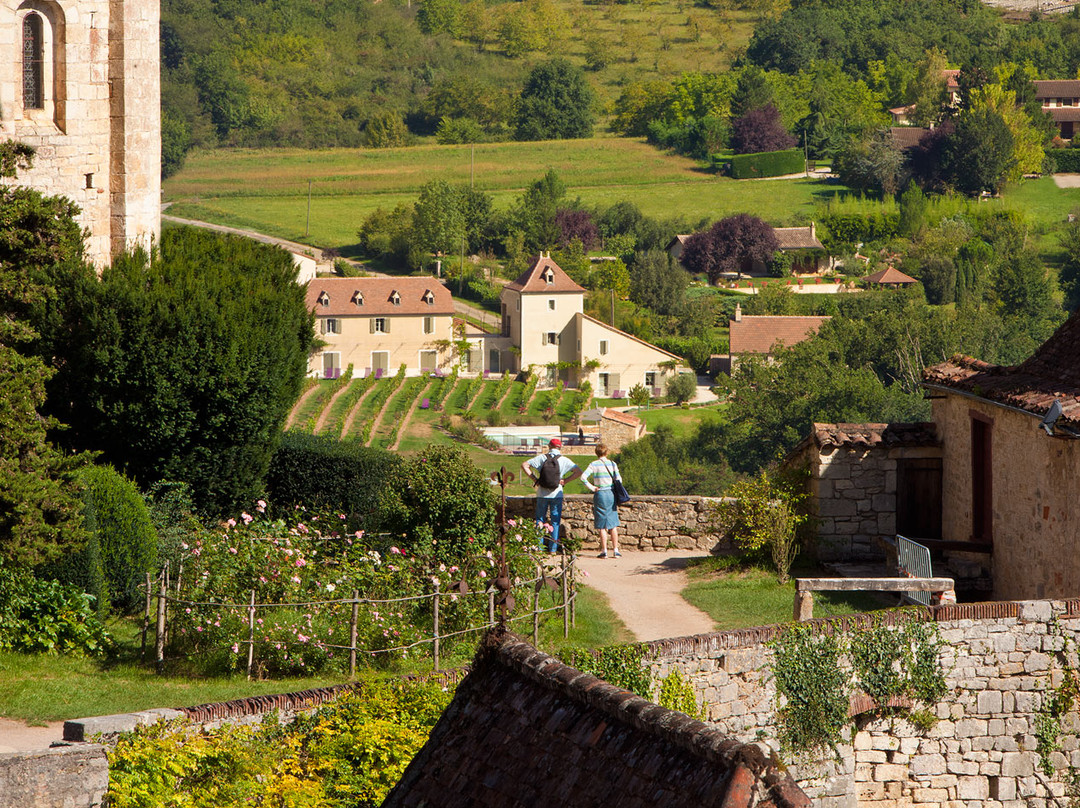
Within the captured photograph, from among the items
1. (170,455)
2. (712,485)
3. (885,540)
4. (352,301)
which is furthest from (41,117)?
(352,301)

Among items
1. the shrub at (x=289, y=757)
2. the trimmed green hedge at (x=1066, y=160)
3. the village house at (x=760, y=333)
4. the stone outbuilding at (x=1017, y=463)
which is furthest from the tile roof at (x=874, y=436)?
the trimmed green hedge at (x=1066, y=160)

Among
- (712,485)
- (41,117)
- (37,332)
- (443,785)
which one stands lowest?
(712,485)

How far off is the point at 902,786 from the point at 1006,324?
86.7m

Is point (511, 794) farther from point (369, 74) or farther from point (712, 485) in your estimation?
point (369, 74)

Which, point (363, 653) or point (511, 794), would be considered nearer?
point (511, 794)

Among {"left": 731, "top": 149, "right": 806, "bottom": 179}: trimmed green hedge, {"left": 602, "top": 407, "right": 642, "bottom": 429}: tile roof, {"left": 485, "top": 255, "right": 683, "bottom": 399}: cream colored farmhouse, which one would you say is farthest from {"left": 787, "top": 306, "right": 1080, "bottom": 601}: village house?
{"left": 731, "top": 149, "right": 806, "bottom": 179}: trimmed green hedge

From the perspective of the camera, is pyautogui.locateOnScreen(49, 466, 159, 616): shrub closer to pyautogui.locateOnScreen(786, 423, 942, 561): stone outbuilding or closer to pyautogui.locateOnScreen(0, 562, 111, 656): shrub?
pyautogui.locateOnScreen(0, 562, 111, 656): shrub

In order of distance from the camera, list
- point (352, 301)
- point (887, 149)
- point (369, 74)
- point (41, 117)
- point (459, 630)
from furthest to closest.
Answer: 1. point (369, 74)
2. point (887, 149)
3. point (352, 301)
4. point (41, 117)
5. point (459, 630)

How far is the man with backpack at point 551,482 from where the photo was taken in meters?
15.5

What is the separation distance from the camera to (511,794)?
671 cm

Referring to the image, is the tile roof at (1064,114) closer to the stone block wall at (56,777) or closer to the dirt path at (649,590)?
the dirt path at (649,590)

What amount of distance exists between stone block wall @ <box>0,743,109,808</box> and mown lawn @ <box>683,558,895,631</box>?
19.8ft

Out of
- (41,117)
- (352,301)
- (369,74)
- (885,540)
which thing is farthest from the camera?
(369,74)

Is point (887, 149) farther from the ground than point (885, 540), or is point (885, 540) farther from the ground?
point (887, 149)
